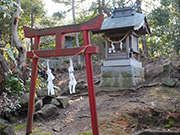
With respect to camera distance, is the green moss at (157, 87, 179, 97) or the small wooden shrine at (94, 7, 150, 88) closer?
the green moss at (157, 87, 179, 97)

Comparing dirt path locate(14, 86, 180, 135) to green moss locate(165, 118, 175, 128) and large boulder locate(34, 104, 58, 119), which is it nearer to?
large boulder locate(34, 104, 58, 119)

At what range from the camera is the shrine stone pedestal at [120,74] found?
856 centimetres

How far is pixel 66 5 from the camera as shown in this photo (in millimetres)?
16188

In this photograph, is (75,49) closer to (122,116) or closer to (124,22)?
(122,116)

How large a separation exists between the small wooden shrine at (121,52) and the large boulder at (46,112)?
11.1 ft

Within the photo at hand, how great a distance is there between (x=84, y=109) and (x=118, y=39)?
4314mm

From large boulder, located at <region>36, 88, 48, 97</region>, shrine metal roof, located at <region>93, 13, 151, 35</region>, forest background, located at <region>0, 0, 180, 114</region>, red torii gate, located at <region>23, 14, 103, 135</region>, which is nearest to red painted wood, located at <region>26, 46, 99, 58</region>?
→ red torii gate, located at <region>23, 14, 103, 135</region>

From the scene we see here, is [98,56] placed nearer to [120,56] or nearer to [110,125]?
[120,56]

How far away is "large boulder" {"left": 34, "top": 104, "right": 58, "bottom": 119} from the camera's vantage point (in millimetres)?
5977

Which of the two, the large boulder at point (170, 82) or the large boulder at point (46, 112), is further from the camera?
the large boulder at point (170, 82)

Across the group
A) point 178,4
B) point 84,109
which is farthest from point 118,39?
point 84,109

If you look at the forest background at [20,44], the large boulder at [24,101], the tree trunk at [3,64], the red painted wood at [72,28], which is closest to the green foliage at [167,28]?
the forest background at [20,44]

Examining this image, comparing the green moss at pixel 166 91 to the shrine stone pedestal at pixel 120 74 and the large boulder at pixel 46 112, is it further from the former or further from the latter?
the large boulder at pixel 46 112

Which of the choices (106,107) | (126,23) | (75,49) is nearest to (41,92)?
(106,107)
